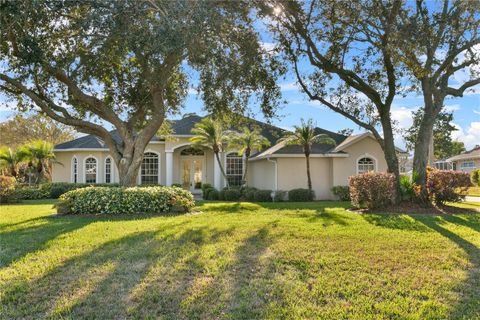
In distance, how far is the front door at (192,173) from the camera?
2611 centimetres

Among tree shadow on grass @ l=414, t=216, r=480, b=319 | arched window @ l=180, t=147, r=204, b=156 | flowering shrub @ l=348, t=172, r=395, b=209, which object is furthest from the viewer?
arched window @ l=180, t=147, r=204, b=156

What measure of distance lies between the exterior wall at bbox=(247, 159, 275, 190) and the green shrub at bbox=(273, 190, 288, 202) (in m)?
0.81

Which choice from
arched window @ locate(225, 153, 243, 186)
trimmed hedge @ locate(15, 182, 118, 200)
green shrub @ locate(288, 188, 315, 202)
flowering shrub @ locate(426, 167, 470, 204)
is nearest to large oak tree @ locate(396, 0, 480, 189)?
flowering shrub @ locate(426, 167, 470, 204)

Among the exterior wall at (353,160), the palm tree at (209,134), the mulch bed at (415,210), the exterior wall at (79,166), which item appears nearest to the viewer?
the mulch bed at (415,210)

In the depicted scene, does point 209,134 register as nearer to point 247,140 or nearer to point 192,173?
point 247,140

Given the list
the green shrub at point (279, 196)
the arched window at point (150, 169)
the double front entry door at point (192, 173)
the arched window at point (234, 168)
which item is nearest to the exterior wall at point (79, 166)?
the arched window at point (150, 169)

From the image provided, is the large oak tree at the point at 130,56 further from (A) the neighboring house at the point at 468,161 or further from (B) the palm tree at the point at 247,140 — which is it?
(A) the neighboring house at the point at 468,161

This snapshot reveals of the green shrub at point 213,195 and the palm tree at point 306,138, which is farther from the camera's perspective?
the green shrub at point 213,195

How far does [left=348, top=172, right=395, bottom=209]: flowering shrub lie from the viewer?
42.5 feet

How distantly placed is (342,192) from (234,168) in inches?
310

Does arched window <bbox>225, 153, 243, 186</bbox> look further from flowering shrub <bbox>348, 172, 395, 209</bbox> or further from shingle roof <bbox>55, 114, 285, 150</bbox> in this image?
flowering shrub <bbox>348, 172, 395, 209</bbox>

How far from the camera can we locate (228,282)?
5023 millimetres

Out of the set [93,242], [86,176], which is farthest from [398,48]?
[86,176]

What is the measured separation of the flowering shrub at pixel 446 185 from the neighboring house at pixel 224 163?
7.29 metres
